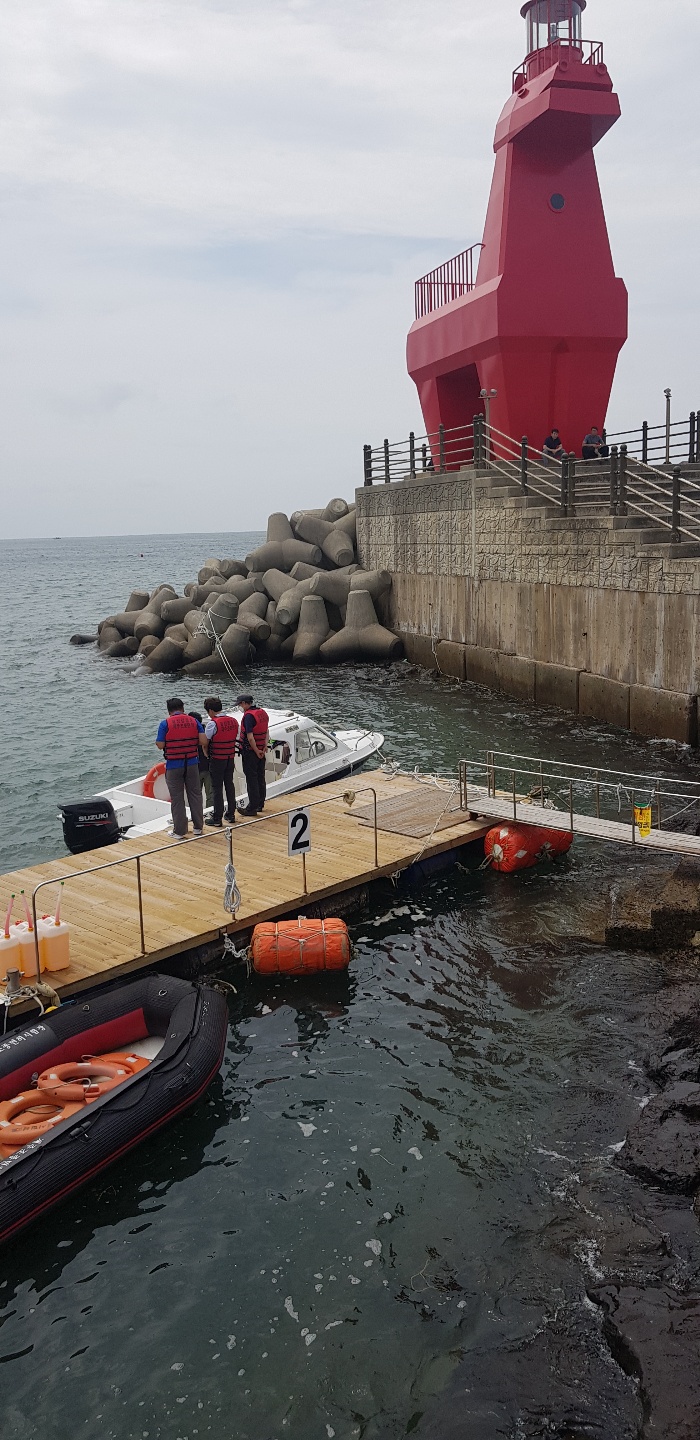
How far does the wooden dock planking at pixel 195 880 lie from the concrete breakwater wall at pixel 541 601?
7.22 metres

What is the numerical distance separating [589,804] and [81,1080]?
10.5 meters

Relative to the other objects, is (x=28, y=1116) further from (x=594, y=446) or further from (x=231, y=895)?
(x=594, y=446)

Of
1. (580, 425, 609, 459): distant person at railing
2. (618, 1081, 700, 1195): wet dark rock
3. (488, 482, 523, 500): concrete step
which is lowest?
(618, 1081, 700, 1195): wet dark rock

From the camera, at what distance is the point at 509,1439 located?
19.5 ft

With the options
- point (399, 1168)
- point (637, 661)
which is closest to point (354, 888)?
point (399, 1168)

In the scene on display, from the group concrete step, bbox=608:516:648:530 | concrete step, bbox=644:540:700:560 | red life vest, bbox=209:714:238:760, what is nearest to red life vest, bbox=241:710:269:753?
red life vest, bbox=209:714:238:760

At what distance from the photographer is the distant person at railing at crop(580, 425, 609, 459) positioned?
27.3 metres

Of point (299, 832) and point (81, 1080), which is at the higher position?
point (299, 832)

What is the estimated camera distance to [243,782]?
53.6 feet

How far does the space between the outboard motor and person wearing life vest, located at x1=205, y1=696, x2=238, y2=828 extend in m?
1.46

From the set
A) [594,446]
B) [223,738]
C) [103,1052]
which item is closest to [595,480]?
[594,446]

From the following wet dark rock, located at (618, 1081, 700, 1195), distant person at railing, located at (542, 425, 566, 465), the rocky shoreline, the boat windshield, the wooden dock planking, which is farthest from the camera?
the rocky shoreline

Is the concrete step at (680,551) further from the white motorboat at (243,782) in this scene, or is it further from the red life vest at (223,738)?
the red life vest at (223,738)

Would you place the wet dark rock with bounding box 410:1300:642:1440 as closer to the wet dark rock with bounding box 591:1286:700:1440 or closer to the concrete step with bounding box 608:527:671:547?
the wet dark rock with bounding box 591:1286:700:1440
